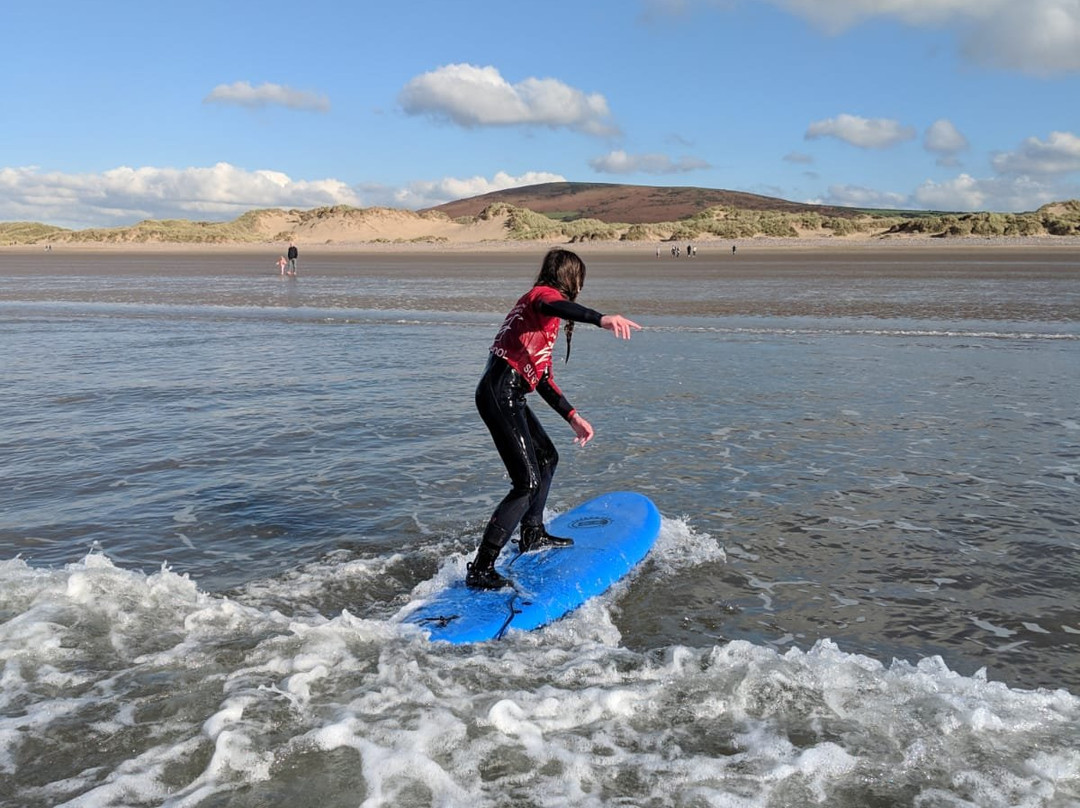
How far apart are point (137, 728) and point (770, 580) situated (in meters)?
3.91

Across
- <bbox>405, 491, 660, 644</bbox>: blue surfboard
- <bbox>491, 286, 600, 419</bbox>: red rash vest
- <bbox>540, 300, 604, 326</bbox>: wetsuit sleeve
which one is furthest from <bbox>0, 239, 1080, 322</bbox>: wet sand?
<bbox>540, 300, 604, 326</bbox>: wetsuit sleeve

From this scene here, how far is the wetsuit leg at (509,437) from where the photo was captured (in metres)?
5.23

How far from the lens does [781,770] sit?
3.37m

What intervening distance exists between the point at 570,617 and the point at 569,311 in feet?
6.20

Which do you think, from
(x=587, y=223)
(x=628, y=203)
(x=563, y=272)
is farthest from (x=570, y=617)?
(x=628, y=203)

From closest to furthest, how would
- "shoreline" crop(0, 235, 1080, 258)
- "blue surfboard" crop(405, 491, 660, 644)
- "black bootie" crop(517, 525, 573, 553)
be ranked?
"blue surfboard" crop(405, 491, 660, 644) → "black bootie" crop(517, 525, 573, 553) → "shoreline" crop(0, 235, 1080, 258)

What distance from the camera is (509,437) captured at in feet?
17.3

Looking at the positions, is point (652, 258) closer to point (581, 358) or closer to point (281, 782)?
point (581, 358)

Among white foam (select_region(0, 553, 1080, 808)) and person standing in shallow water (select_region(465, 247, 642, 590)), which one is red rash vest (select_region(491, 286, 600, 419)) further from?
white foam (select_region(0, 553, 1080, 808))

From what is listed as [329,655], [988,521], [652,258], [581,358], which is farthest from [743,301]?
[652,258]

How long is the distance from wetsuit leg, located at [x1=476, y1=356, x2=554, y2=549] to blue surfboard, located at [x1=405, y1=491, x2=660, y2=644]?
15.5 inches

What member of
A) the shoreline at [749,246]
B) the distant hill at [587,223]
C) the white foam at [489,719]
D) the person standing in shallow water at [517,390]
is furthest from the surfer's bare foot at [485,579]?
the distant hill at [587,223]

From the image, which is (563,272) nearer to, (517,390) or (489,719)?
(517,390)

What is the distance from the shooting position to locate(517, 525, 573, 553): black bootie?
5789 millimetres
